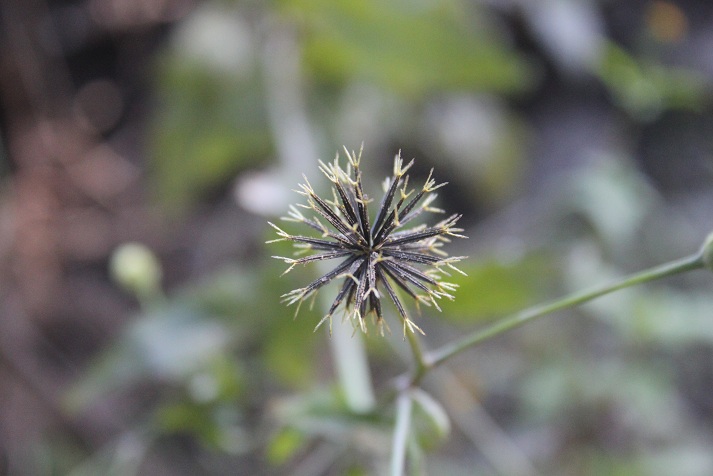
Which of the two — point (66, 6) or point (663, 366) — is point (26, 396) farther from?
point (663, 366)

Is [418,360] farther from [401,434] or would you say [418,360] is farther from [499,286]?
[499,286]

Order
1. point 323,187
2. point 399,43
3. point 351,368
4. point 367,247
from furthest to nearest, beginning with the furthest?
1. point 399,43
2. point 323,187
3. point 351,368
4. point 367,247

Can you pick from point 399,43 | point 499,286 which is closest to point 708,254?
point 499,286

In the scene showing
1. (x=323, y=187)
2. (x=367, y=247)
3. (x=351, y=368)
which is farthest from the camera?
(x=323, y=187)

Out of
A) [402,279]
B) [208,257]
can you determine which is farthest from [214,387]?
[208,257]

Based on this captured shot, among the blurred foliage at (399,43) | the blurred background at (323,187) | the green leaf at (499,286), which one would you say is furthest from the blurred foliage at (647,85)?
the green leaf at (499,286)

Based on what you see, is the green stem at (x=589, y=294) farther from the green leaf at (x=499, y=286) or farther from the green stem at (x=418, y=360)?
the green leaf at (x=499, y=286)
